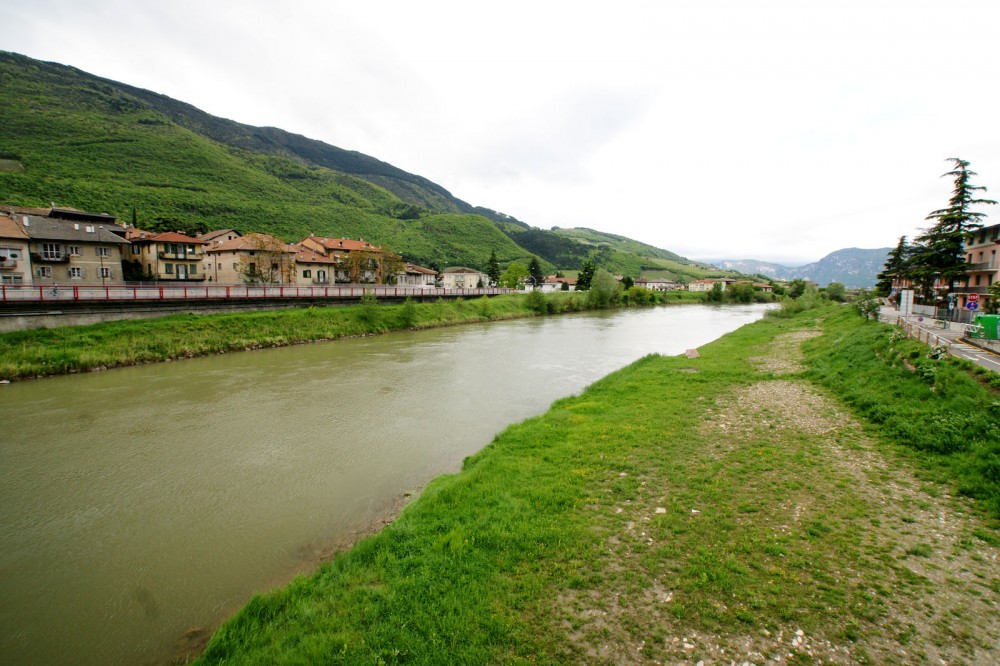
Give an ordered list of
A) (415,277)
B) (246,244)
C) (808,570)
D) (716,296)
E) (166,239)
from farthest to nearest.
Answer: (716,296) < (415,277) < (246,244) < (166,239) < (808,570)

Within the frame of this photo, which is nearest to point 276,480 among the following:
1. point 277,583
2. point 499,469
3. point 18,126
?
point 277,583

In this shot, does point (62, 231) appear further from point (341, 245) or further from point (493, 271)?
point (493, 271)

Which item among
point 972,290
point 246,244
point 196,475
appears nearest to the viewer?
point 196,475

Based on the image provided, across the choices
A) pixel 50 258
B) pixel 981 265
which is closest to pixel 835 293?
pixel 981 265

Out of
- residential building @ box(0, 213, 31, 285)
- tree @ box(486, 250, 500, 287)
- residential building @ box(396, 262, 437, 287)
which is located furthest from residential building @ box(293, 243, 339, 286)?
tree @ box(486, 250, 500, 287)

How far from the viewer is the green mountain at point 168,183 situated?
238 feet

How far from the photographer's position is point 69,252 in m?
36.8

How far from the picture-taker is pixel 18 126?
311 feet

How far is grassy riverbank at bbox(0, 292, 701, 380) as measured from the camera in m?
21.3

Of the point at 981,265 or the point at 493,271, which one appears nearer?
the point at 981,265

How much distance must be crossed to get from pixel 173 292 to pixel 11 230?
14.9 m

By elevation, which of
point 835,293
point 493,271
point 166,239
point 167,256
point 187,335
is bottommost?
point 187,335

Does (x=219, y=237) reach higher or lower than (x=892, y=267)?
higher

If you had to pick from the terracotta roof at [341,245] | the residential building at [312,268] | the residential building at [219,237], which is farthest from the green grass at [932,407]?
the residential building at [219,237]
